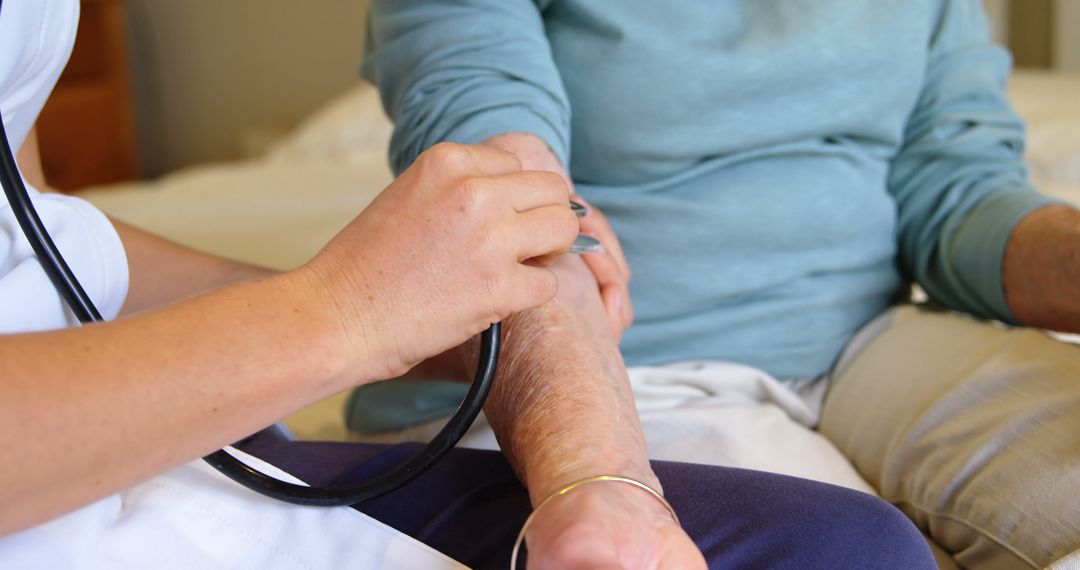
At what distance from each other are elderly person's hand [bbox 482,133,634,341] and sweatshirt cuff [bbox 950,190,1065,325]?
385 millimetres

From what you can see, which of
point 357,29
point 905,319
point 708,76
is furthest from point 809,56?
point 357,29

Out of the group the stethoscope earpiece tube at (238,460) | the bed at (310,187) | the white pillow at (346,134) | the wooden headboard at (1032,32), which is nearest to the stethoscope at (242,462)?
the stethoscope earpiece tube at (238,460)

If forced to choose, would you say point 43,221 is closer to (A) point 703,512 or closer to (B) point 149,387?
(B) point 149,387

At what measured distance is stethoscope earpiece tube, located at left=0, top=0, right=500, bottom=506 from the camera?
553 mm

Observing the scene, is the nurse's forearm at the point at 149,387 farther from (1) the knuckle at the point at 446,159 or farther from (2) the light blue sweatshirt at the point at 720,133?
(2) the light blue sweatshirt at the point at 720,133

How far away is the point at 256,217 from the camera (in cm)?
193

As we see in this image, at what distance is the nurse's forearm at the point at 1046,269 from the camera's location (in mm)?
904

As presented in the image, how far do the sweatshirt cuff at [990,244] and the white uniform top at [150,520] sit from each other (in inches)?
26.3

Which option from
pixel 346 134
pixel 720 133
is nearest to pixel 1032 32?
pixel 346 134

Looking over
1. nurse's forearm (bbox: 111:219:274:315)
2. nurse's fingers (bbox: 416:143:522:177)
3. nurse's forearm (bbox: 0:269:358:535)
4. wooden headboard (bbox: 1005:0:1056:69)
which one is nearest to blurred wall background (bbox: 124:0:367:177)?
wooden headboard (bbox: 1005:0:1056:69)

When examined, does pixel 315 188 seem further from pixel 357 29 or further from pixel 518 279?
pixel 518 279

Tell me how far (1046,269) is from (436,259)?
639mm

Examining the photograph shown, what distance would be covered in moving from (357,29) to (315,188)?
116 cm

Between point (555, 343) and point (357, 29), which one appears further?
point (357, 29)
